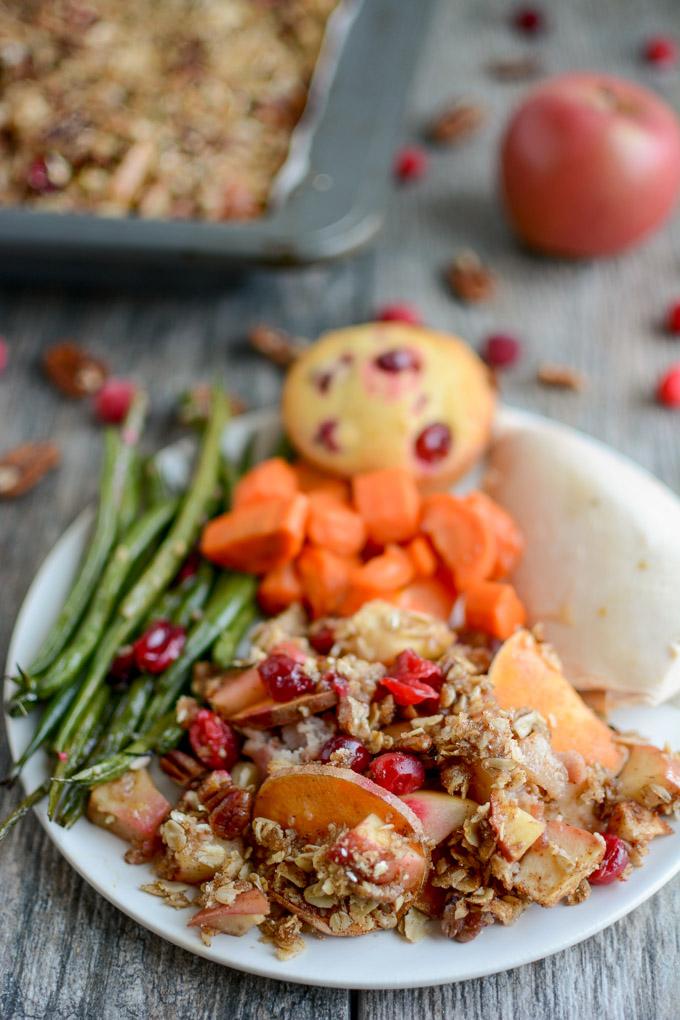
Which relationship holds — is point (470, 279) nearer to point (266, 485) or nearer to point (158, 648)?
point (266, 485)

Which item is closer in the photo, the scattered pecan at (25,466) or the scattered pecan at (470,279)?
the scattered pecan at (25,466)

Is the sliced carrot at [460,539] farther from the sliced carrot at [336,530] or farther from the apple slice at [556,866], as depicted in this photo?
the apple slice at [556,866]

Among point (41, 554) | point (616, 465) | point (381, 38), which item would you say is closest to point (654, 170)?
point (381, 38)

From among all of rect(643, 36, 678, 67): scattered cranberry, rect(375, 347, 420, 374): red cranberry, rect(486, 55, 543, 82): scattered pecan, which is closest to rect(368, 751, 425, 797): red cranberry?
rect(375, 347, 420, 374): red cranberry

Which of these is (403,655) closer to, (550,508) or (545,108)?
(550,508)

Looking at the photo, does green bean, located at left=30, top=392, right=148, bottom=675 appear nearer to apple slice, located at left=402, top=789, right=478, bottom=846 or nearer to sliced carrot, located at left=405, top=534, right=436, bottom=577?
sliced carrot, located at left=405, top=534, right=436, bottom=577

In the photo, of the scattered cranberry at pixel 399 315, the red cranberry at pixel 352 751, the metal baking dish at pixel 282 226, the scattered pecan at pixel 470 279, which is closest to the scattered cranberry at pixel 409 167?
the scattered pecan at pixel 470 279

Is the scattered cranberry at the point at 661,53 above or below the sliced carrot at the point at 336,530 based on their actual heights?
above
